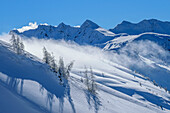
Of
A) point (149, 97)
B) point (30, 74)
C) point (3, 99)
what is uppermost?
point (30, 74)

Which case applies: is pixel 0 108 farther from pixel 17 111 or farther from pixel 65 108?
pixel 65 108

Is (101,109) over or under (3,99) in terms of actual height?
under

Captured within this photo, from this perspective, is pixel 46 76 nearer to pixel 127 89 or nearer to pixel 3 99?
pixel 3 99

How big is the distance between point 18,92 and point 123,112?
97.5 feet

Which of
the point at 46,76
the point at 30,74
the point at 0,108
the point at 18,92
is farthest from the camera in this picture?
the point at 46,76

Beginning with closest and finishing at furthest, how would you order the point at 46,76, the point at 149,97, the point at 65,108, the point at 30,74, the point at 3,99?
1. the point at 3,99
2. the point at 65,108
3. the point at 30,74
4. the point at 46,76
5. the point at 149,97

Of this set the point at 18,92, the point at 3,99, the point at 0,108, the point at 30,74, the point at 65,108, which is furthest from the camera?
the point at 30,74

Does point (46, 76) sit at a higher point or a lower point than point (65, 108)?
higher

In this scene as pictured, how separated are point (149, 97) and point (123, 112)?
52.6 m

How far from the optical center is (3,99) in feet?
73.7

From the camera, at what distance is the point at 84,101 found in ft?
140

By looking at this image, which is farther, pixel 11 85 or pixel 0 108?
pixel 11 85

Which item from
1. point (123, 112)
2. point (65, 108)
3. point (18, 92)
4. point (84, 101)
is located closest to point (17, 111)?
point (18, 92)

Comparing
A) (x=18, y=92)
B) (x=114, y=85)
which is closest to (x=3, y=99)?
(x=18, y=92)
